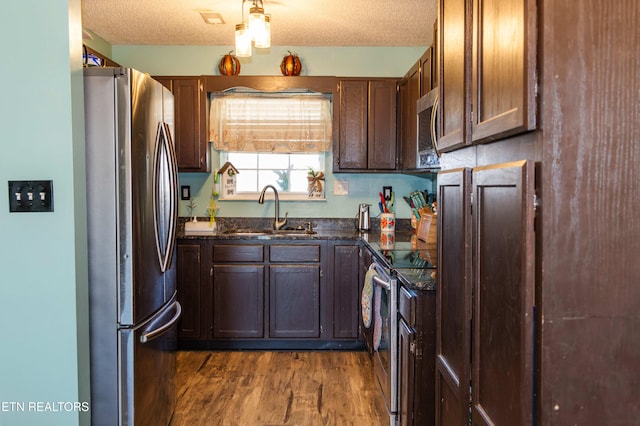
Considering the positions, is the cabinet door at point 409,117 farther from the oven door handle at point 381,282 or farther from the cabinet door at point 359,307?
the oven door handle at point 381,282

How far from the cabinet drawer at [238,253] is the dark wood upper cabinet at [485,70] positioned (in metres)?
2.48

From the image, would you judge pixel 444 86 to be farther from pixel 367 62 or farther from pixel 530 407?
pixel 367 62

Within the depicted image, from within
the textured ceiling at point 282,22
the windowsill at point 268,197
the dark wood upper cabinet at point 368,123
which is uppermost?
the textured ceiling at point 282,22

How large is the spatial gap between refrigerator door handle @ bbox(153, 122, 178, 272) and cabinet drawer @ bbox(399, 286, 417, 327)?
1125 mm

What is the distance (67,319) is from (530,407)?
1.64 m

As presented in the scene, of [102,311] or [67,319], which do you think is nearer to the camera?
[67,319]

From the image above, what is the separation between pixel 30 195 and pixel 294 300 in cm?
240

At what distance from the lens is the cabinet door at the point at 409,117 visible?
3.64m

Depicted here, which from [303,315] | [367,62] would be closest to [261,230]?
[303,315]

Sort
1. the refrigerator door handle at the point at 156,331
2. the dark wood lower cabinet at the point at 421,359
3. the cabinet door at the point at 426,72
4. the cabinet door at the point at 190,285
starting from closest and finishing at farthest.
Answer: the dark wood lower cabinet at the point at 421,359 → the refrigerator door handle at the point at 156,331 → the cabinet door at the point at 426,72 → the cabinet door at the point at 190,285

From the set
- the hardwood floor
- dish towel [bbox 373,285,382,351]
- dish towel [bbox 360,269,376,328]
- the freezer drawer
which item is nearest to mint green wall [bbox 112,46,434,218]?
the hardwood floor

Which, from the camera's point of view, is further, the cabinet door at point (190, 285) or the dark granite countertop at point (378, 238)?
the cabinet door at point (190, 285)

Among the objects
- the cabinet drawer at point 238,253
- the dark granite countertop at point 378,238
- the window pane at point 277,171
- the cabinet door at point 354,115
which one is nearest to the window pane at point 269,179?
the window pane at point 277,171

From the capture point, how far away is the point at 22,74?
1.84 m
